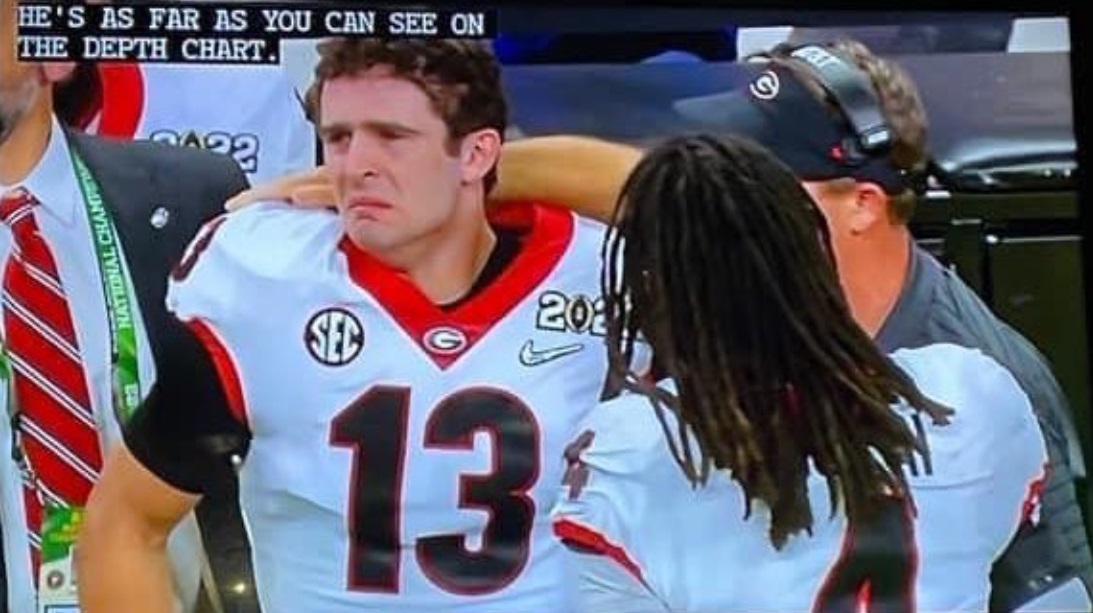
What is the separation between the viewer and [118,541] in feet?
9.62

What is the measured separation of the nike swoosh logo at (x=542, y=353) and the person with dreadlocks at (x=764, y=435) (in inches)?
2.7

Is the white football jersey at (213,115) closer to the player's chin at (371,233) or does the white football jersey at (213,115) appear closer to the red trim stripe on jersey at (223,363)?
the player's chin at (371,233)

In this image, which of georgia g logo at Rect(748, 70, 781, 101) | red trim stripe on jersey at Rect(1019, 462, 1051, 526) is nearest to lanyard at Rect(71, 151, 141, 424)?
georgia g logo at Rect(748, 70, 781, 101)

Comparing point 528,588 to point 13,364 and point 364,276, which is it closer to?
point 364,276

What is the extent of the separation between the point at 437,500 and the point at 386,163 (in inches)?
22.1

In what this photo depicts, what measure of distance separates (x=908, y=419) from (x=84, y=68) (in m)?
1.49

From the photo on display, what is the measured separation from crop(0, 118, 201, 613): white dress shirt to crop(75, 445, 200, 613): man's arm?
5cm

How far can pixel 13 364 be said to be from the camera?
2.92 meters

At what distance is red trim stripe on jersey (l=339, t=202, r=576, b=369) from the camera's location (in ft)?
9.73

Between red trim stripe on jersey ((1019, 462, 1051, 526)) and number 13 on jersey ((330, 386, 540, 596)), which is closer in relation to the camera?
number 13 on jersey ((330, 386, 540, 596))

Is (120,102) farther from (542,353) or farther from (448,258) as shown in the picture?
(542,353)

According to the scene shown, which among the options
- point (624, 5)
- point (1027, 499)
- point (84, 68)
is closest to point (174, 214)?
point (84, 68)

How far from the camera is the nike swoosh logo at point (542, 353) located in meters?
2.97

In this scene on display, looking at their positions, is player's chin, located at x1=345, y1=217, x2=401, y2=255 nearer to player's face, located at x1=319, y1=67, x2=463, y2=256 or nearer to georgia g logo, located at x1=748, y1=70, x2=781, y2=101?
player's face, located at x1=319, y1=67, x2=463, y2=256
